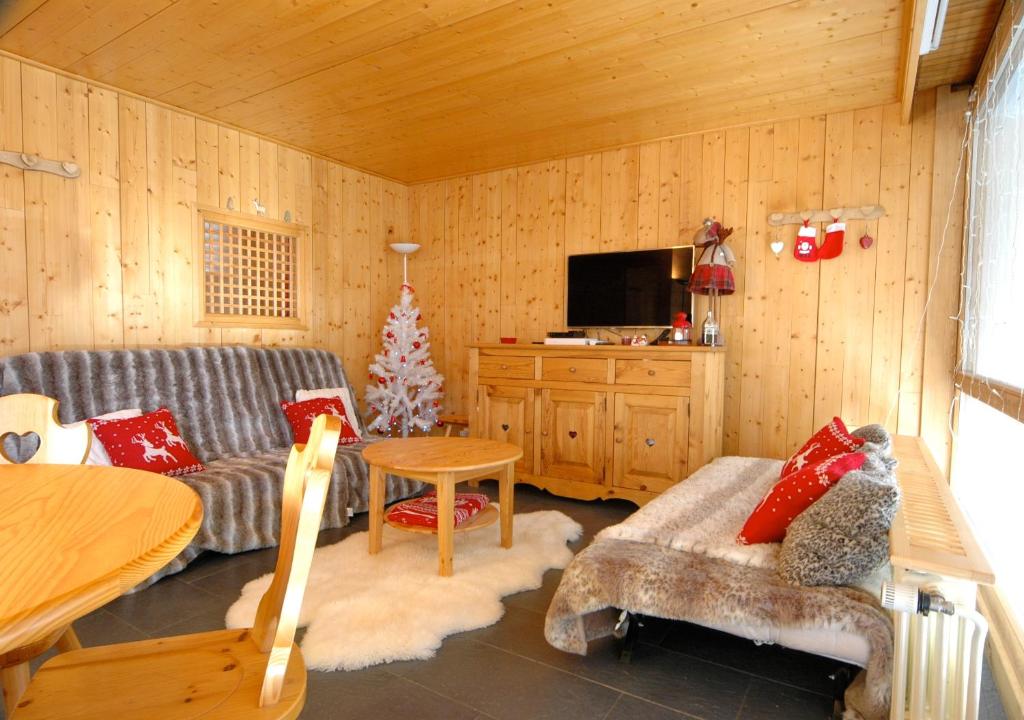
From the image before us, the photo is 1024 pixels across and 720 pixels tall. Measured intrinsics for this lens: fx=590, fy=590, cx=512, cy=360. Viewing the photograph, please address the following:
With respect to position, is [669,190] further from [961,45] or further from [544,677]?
[544,677]

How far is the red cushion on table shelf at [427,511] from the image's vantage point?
281 cm

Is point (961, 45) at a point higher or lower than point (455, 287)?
higher

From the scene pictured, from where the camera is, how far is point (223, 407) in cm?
362

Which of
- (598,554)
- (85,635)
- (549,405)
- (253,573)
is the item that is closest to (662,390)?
(549,405)

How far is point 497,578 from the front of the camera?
2.62 m

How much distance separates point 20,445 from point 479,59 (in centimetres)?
255

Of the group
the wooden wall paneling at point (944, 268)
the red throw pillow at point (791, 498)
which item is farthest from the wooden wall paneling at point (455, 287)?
the red throw pillow at point (791, 498)

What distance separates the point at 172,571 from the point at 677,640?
2.20 meters

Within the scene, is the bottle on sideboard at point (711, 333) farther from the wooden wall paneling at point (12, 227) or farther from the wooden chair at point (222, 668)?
the wooden wall paneling at point (12, 227)

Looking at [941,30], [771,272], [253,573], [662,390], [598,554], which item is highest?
[941,30]

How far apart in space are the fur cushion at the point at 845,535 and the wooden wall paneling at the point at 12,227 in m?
3.77

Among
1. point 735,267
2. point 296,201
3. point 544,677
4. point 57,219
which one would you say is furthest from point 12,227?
point 735,267

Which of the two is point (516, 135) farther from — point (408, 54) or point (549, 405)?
point (549, 405)

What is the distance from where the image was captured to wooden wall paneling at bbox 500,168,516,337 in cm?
489
